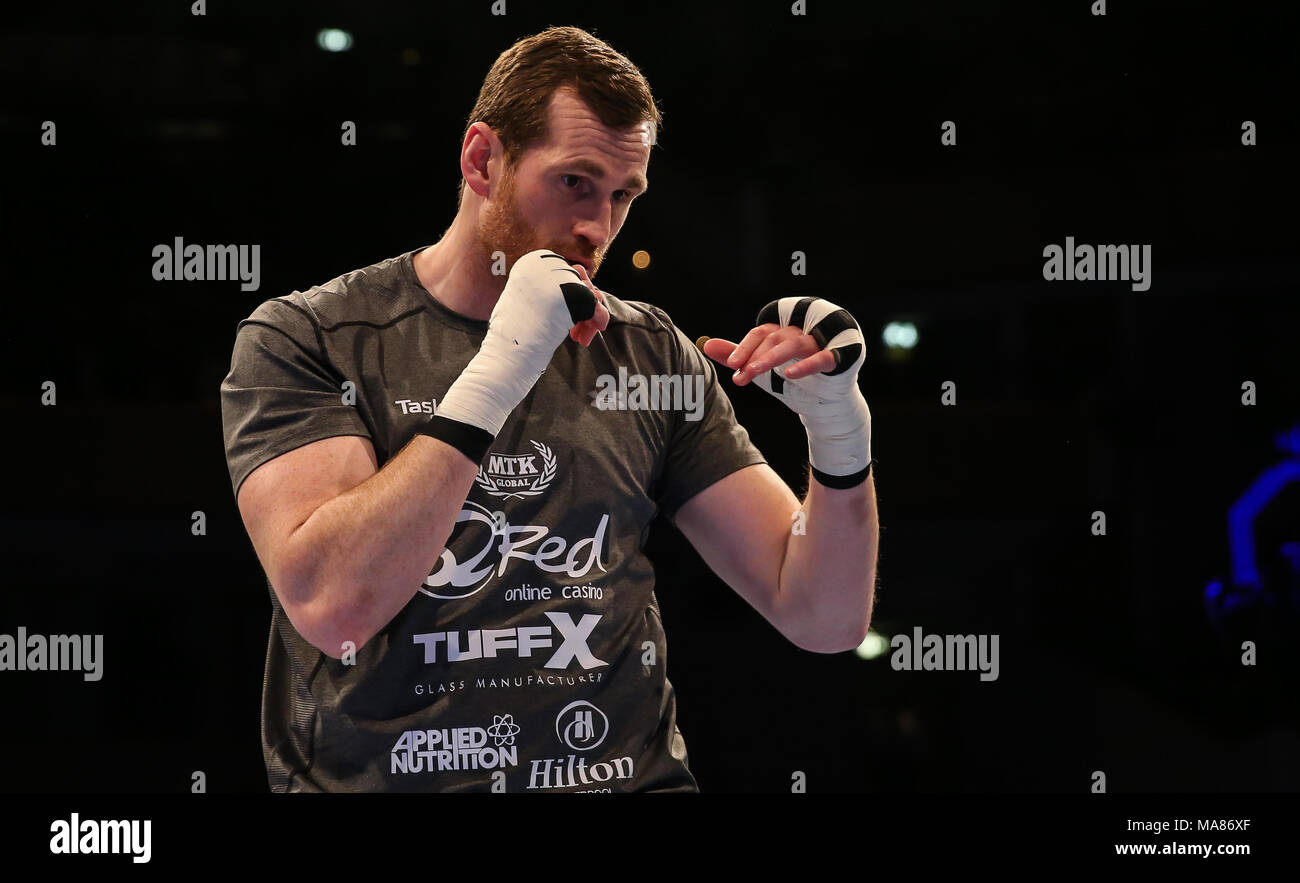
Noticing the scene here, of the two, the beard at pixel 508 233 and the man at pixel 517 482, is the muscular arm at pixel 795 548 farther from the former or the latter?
the beard at pixel 508 233

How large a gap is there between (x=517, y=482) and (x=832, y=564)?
19.1 inches

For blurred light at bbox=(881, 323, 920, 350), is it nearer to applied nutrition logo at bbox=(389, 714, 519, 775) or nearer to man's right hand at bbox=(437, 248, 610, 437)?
man's right hand at bbox=(437, 248, 610, 437)

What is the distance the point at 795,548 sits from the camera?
1.68m

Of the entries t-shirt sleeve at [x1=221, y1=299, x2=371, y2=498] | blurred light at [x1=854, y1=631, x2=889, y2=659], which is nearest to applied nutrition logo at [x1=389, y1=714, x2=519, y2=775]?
t-shirt sleeve at [x1=221, y1=299, x2=371, y2=498]

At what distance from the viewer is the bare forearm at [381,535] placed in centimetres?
135

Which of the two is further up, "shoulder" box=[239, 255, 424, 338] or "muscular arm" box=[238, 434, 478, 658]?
"shoulder" box=[239, 255, 424, 338]

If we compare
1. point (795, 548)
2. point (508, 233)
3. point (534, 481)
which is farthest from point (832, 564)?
point (508, 233)

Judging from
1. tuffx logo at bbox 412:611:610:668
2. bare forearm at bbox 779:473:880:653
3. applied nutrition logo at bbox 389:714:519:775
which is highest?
bare forearm at bbox 779:473:880:653

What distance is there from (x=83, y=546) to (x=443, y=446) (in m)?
1.18

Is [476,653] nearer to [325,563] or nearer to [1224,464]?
[325,563]

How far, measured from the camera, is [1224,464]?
2.38 m

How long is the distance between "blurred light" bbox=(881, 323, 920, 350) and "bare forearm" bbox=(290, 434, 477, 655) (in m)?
1.20

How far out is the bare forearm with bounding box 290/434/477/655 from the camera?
4.42ft
